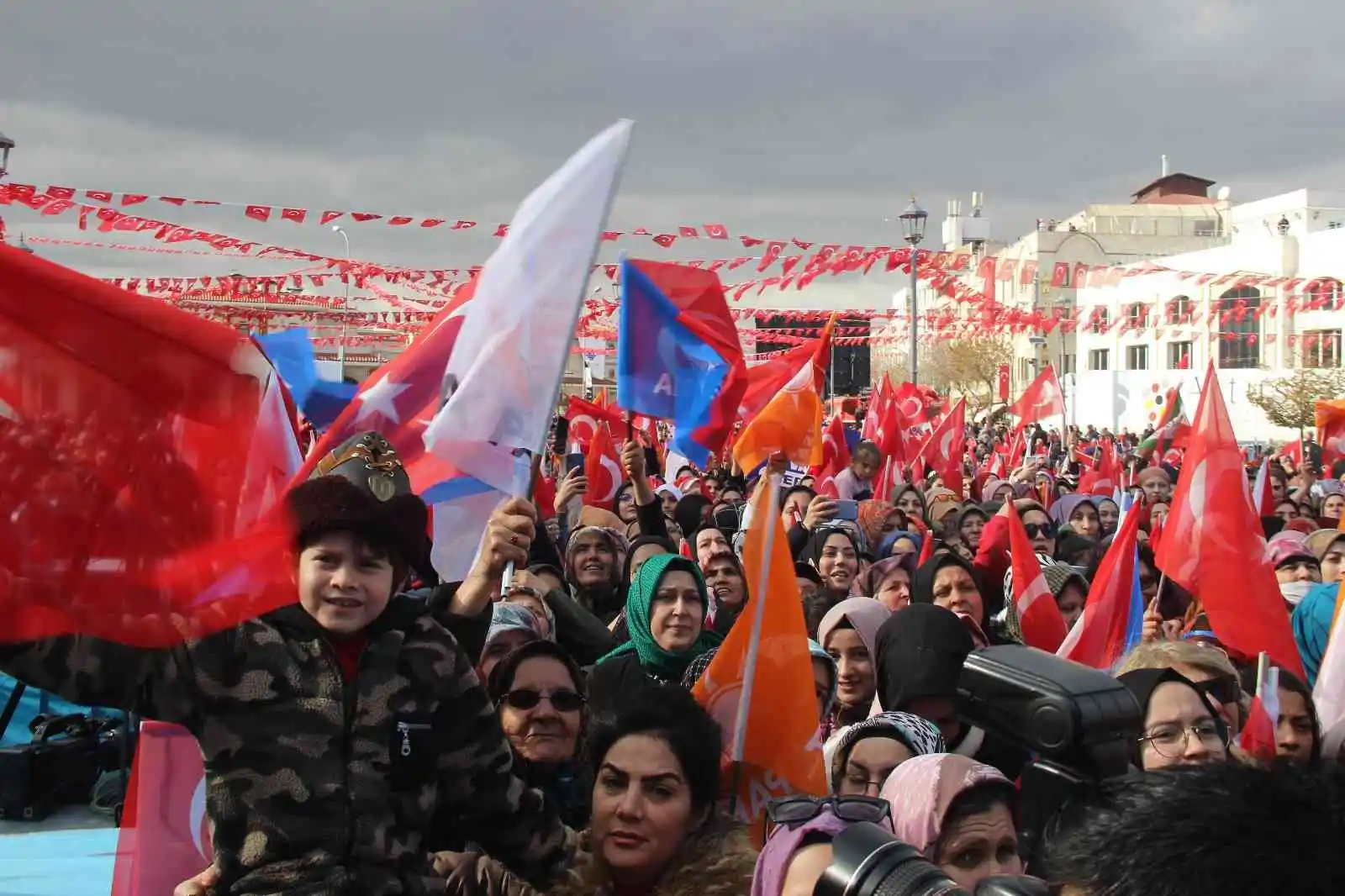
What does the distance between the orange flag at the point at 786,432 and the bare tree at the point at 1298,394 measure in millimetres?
26362

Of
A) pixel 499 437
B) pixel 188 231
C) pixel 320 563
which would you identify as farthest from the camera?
pixel 188 231

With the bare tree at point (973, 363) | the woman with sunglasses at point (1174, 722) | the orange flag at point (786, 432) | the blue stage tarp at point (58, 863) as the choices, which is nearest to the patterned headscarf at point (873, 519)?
the orange flag at point (786, 432)

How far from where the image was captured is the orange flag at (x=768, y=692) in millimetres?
3479

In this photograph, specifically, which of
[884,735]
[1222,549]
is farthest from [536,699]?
[1222,549]

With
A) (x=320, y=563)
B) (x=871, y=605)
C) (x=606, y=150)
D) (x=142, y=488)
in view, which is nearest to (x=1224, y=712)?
(x=871, y=605)

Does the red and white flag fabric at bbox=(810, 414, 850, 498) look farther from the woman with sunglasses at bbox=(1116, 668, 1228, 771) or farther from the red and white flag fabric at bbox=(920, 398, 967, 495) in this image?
the woman with sunglasses at bbox=(1116, 668, 1228, 771)

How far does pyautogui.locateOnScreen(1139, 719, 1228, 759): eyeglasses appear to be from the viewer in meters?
3.34

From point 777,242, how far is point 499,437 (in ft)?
41.9

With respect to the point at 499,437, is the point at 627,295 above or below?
above

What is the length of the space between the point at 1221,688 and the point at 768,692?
140cm

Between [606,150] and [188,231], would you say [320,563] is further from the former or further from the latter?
[188,231]

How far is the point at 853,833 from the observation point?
181cm

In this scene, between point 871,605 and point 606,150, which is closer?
point 606,150

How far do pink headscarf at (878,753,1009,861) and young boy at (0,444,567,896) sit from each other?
93 cm
